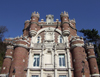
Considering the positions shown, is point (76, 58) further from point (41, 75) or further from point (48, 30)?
point (48, 30)

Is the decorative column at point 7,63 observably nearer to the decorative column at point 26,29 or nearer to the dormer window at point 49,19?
the decorative column at point 26,29

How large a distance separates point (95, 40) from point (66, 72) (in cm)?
2014

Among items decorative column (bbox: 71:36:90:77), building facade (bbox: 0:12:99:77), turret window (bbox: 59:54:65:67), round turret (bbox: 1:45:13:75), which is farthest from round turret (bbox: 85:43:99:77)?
round turret (bbox: 1:45:13:75)

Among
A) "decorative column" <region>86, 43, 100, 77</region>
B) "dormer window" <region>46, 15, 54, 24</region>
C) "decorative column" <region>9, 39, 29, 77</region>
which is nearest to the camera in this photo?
"decorative column" <region>9, 39, 29, 77</region>

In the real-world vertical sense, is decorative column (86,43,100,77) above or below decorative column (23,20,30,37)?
below

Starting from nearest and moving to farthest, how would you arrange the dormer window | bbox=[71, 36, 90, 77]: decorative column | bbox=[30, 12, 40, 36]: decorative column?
bbox=[71, 36, 90, 77]: decorative column, bbox=[30, 12, 40, 36]: decorative column, the dormer window

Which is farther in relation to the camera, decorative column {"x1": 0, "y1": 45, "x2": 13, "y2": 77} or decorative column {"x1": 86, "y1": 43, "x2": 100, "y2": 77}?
decorative column {"x1": 0, "y1": 45, "x2": 13, "y2": 77}

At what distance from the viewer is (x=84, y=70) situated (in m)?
16.8

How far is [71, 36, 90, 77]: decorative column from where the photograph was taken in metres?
16.8

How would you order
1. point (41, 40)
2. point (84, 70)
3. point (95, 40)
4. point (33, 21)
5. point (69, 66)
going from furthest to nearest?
point (95, 40)
point (33, 21)
point (41, 40)
point (69, 66)
point (84, 70)

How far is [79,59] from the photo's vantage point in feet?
58.9

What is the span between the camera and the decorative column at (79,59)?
55.1 ft

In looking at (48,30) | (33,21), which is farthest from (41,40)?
(33,21)

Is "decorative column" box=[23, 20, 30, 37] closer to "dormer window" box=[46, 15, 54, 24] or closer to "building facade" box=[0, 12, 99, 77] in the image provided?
"building facade" box=[0, 12, 99, 77]
